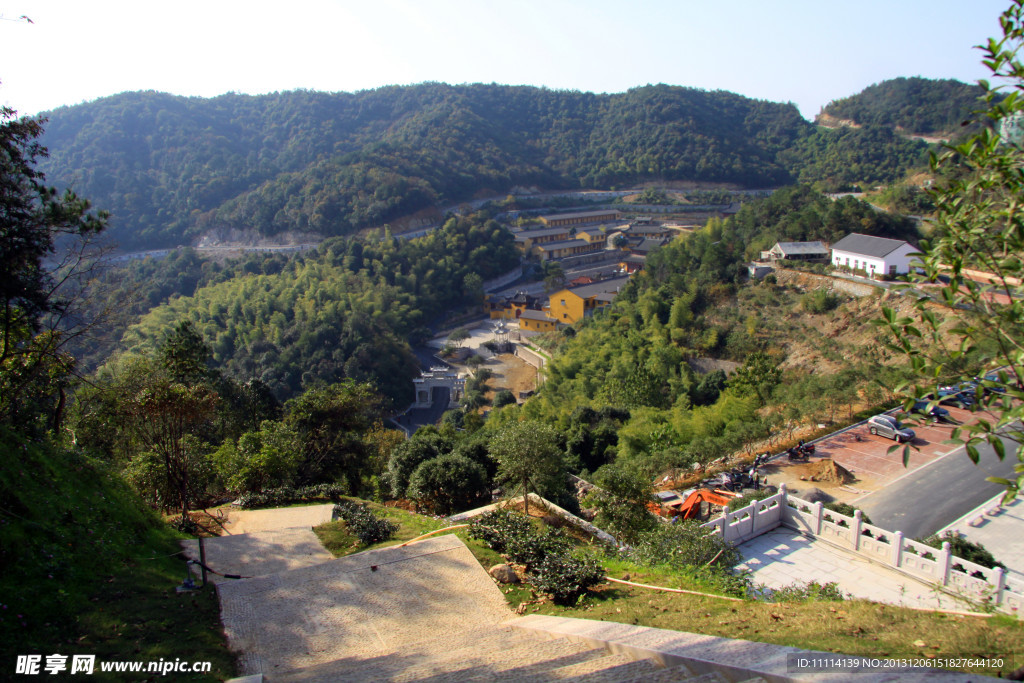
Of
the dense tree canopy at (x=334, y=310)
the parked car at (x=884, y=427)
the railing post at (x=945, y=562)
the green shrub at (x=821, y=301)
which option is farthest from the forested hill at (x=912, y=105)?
the railing post at (x=945, y=562)

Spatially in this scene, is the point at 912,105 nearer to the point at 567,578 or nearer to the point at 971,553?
the point at 971,553

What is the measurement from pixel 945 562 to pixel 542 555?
4.84 metres

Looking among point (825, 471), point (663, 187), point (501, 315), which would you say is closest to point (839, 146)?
point (663, 187)

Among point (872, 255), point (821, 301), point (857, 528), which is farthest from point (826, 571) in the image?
point (872, 255)

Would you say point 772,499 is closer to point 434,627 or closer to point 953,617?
point 953,617

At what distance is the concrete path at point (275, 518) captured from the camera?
8.52 metres

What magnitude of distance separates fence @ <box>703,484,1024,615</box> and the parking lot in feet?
6.71

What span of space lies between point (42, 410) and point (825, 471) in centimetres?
1451

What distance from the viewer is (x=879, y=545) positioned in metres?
7.98

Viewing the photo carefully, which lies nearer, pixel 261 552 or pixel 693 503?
pixel 261 552

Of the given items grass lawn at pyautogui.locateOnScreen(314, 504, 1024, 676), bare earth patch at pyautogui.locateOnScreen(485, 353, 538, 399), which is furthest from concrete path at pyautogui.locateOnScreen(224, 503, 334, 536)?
bare earth patch at pyautogui.locateOnScreen(485, 353, 538, 399)

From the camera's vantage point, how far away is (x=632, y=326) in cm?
2564

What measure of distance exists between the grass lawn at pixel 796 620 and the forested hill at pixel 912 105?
62.3m

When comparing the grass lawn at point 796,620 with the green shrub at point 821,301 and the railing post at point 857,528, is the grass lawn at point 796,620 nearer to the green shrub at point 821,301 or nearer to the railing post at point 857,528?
the railing post at point 857,528
